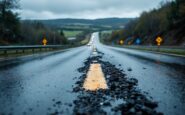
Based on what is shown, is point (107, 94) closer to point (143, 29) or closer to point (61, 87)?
point (61, 87)

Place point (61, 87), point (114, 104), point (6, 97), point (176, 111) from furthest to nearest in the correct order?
1. point (61, 87)
2. point (6, 97)
3. point (114, 104)
4. point (176, 111)

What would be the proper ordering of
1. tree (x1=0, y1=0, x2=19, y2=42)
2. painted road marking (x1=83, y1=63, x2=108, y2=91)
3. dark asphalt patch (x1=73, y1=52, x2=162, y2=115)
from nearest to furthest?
1. dark asphalt patch (x1=73, y1=52, x2=162, y2=115)
2. painted road marking (x1=83, y1=63, x2=108, y2=91)
3. tree (x1=0, y1=0, x2=19, y2=42)

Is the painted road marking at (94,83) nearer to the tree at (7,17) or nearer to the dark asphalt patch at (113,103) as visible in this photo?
the dark asphalt patch at (113,103)

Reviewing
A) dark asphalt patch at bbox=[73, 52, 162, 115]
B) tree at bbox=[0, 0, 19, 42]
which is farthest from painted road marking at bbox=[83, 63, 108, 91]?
tree at bbox=[0, 0, 19, 42]

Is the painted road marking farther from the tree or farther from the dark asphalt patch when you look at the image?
the tree

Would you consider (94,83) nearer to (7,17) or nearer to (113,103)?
(113,103)

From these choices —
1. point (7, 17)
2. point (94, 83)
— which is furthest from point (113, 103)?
point (7, 17)

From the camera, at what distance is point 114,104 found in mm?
6484

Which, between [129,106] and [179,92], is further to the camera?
[179,92]

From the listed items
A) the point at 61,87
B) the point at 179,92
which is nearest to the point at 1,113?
the point at 61,87

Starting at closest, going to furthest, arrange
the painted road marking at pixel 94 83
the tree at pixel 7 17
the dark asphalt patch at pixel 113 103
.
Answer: the dark asphalt patch at pixel 113 103, the painted road marking at pixel 94 83, the tree at pixel 7 17

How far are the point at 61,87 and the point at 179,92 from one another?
3095 mm

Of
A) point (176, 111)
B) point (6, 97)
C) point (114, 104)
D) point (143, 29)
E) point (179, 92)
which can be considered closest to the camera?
point (176, 111)

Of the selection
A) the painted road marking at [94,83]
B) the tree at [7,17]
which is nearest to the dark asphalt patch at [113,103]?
the painted road marking at [94,83]
